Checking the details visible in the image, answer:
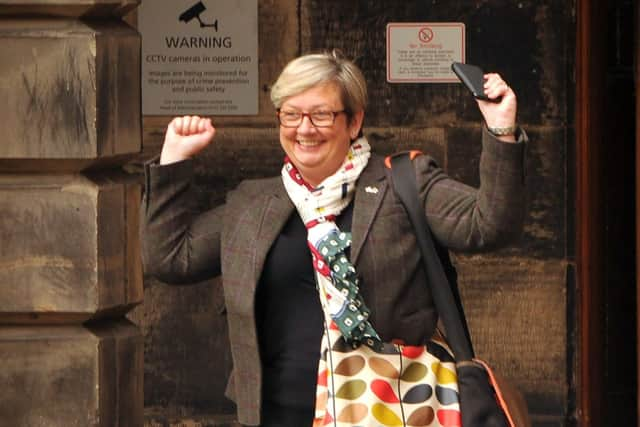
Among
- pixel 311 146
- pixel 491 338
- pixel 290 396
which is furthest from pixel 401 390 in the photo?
pixel 491 338

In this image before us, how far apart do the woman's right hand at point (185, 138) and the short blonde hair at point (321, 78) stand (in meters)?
0.27

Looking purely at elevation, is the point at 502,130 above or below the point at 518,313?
above

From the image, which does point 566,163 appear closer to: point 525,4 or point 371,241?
point 525,4

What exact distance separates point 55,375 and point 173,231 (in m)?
0.67

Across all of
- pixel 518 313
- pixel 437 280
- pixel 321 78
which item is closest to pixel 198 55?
pixel 518 313

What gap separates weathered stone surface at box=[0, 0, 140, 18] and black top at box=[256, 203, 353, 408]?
36.3 inches

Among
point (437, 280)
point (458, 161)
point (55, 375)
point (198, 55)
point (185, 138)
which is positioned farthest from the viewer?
point (458, 161)

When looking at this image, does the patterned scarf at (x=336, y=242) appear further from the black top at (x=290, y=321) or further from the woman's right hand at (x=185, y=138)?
the woman's right hand at (x=185, y=138)

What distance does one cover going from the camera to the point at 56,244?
668 centimetres

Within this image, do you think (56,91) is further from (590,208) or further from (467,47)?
(590,208)

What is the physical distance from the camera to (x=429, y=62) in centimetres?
909

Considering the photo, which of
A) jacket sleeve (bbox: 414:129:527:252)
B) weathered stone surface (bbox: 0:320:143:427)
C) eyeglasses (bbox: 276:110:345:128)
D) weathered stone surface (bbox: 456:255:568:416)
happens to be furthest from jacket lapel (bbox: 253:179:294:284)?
weathered stone surface (bbox: 456:255:568:416)

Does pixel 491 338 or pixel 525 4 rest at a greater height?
pixel 525 4

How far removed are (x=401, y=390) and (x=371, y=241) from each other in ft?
1.40
